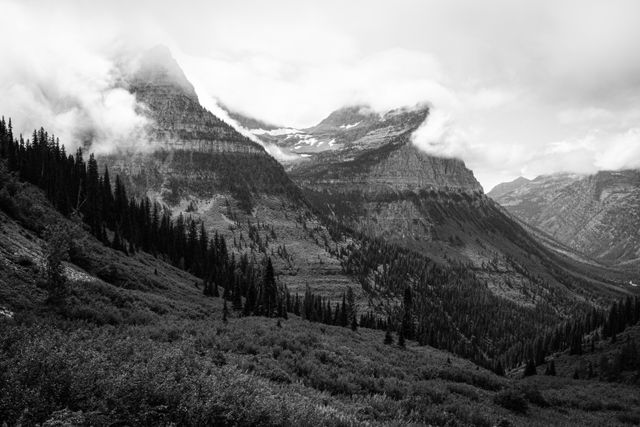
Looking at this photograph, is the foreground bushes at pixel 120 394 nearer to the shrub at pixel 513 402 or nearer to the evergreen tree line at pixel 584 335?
the shrub at pixel 513 402

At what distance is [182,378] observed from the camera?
12789 mm

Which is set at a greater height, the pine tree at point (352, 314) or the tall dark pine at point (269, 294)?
the tall dark pine at point (269, 294)

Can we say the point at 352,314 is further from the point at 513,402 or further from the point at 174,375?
the point at 174,375

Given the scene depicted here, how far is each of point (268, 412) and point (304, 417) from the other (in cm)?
117

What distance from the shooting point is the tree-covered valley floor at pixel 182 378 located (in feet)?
34.1

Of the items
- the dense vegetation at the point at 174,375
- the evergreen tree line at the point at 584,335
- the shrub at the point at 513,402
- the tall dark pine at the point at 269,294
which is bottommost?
the evergreen tree line at the point at 584,335

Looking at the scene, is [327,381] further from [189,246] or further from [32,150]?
[189,246]

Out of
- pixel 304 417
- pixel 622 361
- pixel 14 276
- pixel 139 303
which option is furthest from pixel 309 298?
pixel 304 417

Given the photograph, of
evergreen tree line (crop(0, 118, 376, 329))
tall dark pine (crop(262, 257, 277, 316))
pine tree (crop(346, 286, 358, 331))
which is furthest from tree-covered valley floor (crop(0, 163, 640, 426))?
pine tree (crop(346, 286, 358, 331))

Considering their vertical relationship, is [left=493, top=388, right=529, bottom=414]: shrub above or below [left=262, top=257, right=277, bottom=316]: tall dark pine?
above

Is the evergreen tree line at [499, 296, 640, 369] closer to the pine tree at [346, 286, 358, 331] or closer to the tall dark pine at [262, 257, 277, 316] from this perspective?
the pine tree at [346, 286, 358, 331]

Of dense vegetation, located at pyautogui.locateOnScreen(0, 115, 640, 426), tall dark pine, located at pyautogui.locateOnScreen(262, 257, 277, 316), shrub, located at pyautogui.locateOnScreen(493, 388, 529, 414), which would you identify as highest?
dense vegetation, located at pyautogui.locateOnScreen(0, 115, 640, 426)

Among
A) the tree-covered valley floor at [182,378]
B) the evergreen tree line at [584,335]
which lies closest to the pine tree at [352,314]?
the evergreen tree line at [584,335]

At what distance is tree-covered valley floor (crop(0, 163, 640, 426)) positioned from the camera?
10.4m
